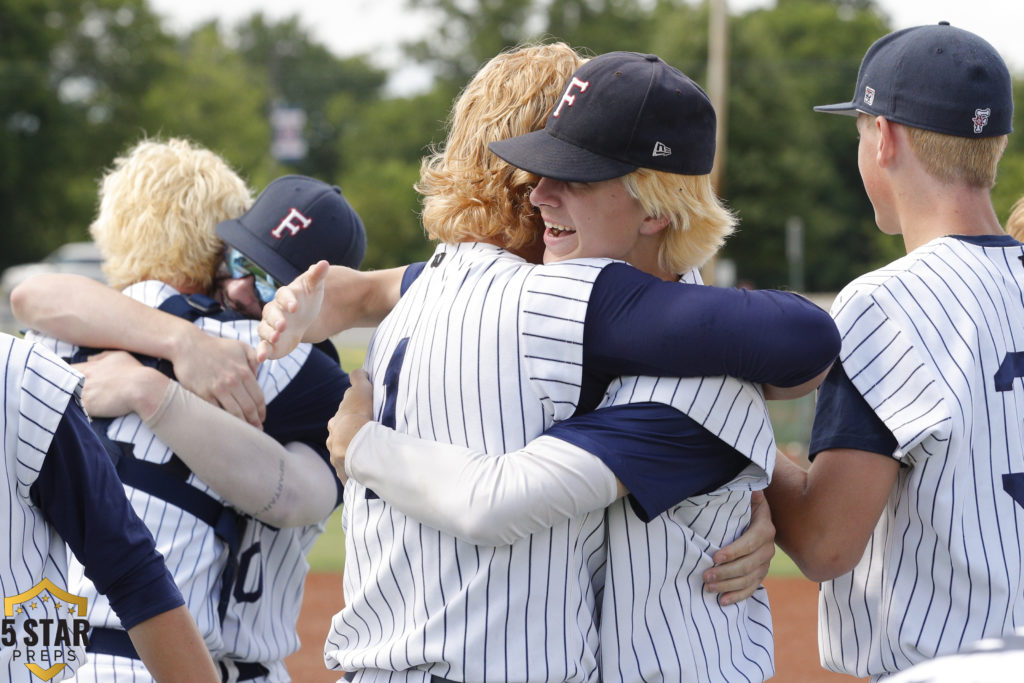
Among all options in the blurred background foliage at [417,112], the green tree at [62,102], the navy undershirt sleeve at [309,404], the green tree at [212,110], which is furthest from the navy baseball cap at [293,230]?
the green tree at [62,102]

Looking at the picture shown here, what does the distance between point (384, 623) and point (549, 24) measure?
45.7 m

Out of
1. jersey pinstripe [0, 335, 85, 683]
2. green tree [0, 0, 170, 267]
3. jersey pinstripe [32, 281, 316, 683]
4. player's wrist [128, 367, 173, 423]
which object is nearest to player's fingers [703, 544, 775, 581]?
jersey pinstripe [0, 335, 85, 683]

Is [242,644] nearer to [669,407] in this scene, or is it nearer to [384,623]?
[384,623]

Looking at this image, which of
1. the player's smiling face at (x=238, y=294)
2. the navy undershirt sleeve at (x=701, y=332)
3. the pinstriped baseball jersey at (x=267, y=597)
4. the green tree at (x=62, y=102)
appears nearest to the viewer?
the navy undershirt sleeve at (x=701, y=332)

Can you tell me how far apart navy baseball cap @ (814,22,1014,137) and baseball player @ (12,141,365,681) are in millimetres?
1434

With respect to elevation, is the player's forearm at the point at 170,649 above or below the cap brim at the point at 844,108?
below

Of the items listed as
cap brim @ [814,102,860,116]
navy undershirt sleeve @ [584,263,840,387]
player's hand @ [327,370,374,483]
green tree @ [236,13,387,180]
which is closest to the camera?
navy undershirt sleeve @ [584,263,840,387]

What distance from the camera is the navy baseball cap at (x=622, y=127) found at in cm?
186

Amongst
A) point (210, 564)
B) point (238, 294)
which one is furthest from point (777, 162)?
point (210, 564)

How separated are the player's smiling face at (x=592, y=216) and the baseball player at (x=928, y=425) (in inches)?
19.7

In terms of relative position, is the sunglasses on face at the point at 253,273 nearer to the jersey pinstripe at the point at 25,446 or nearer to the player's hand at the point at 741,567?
the jersey pinstripe at the point at 25,446

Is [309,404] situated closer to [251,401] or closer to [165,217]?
[251,401]

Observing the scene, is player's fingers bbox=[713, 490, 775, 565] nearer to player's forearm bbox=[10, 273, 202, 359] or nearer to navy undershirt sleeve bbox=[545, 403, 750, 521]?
navy undershirt sleeve bbox=[545, 403, 750, 521]

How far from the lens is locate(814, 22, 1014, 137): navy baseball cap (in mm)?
2209
